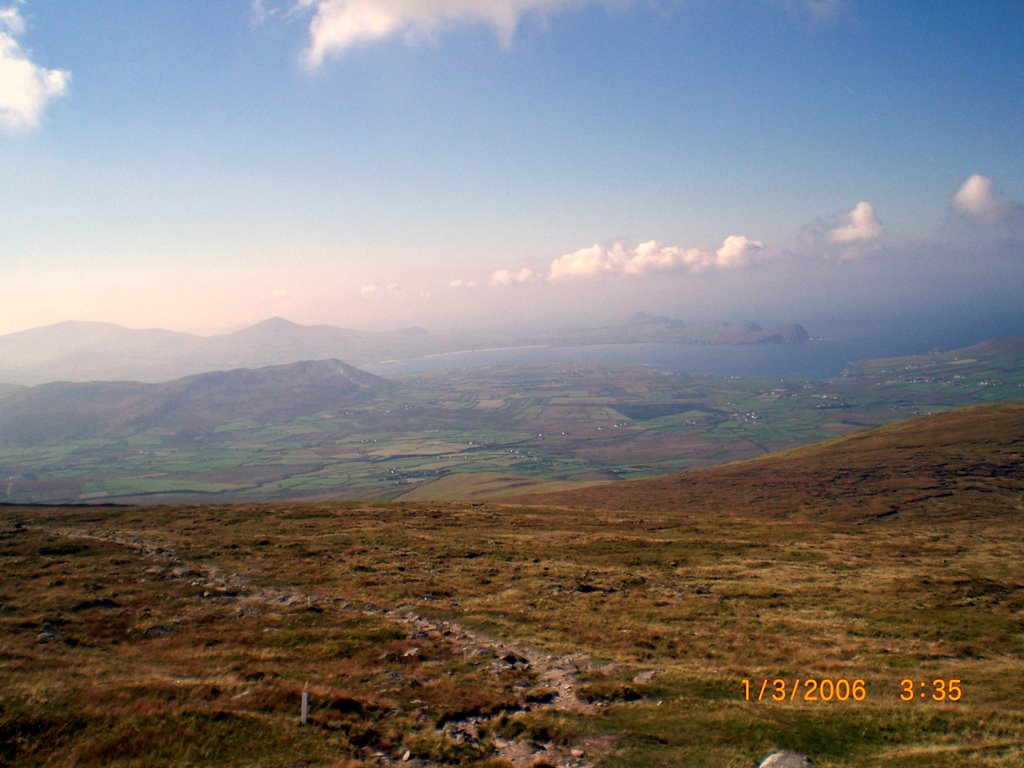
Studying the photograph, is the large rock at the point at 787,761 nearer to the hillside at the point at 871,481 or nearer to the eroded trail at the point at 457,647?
the eroded trail at the point at 457,647

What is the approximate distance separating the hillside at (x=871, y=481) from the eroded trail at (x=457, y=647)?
62476 mm

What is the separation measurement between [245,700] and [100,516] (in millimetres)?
55662

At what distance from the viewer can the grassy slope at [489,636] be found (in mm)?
17031

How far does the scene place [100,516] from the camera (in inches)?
2362

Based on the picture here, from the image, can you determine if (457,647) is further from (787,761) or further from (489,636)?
(787,761)

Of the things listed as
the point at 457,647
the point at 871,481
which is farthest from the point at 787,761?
the point at 871,481

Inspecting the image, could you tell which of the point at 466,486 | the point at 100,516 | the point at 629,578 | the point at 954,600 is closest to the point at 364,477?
the point at 466,486

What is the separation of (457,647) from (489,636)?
235cm

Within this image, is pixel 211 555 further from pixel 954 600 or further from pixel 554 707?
pixel 954 600

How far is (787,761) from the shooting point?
51.4 feet

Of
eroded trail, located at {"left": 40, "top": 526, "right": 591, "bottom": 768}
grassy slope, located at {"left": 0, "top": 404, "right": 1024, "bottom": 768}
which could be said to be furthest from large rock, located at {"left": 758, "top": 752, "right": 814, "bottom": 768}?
eroded trail, located at {"left": 40, "top": 526, "right": 591, "bottom": 768}

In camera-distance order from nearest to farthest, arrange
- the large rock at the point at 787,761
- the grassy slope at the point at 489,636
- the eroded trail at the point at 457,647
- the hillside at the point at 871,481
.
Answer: the large rock at the point at 787,761 → the grassy slope at the point at 489,636 → the eroded trail at the point at 457,647 → the hillside at the point at 871,481

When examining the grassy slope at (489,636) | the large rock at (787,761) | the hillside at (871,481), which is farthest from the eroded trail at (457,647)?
the hillside at (871,481)

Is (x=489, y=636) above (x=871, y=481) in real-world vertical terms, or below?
above
